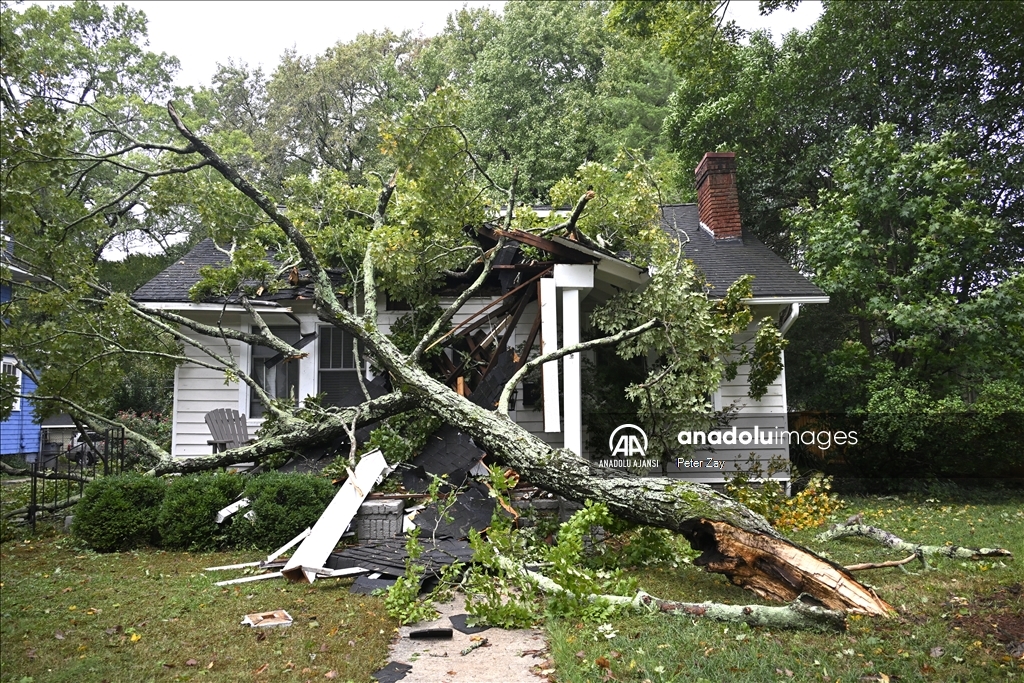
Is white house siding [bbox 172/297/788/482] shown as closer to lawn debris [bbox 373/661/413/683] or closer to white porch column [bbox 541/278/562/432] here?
white porch column [bbox 541/278/562/432]

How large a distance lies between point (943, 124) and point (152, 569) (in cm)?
1525

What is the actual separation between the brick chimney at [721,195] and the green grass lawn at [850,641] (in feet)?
30.2

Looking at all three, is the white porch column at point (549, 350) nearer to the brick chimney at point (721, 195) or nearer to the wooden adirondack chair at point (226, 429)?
the wooden adirondack chair at point (226, 429)

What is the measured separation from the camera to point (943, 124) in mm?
14352

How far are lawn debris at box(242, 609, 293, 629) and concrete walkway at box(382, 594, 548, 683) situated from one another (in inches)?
35.4

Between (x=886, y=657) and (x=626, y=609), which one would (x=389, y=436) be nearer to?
(x=626, y=609)

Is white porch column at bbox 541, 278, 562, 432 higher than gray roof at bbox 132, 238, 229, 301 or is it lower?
lower

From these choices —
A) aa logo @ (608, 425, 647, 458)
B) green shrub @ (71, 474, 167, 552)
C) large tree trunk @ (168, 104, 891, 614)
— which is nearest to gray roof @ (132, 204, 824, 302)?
aa logo @ (608, 425, 647, 458)

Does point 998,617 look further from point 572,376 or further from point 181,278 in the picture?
point 181,278

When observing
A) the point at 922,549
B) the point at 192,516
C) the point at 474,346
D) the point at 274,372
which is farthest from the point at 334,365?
the point at 922,549

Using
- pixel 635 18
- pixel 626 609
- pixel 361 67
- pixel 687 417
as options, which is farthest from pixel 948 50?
pixel 361 67

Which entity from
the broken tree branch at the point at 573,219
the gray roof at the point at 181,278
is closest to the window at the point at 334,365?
the gray roof at the point at 181,278

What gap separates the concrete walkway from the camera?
4277 millimetres

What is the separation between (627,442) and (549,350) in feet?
9.35
